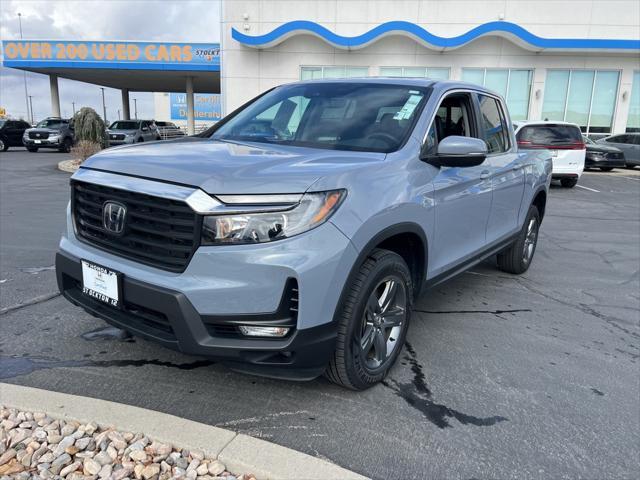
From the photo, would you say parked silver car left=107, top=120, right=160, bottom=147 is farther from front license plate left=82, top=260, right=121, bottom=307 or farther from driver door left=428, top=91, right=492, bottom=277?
front license plate left=82, top=260, right=121, bottom=307

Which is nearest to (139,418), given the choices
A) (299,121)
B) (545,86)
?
(299,121)

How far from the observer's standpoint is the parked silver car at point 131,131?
25.1 metres

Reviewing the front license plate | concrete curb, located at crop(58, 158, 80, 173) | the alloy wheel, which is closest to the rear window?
the alloy wheel

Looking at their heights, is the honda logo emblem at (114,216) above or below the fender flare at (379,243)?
above

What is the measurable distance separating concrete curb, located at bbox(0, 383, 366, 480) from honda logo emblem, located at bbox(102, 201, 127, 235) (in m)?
0.91

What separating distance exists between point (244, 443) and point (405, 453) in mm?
784

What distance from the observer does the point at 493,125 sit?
15.0ft

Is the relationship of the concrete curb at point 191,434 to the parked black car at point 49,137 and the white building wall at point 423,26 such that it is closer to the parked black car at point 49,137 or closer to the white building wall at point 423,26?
the white building wall at point 423,26

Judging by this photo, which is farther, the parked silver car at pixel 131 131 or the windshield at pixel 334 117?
the parked silver car at pixel 131 131

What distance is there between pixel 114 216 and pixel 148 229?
11.1 inches

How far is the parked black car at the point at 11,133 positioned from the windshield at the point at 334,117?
2727cm

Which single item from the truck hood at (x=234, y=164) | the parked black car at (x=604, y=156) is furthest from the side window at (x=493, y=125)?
the parked black car at (x=604, y=156)

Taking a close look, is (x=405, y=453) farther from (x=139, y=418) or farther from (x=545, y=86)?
Result: (x=545, y=86)

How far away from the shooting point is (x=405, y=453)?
2467mm
